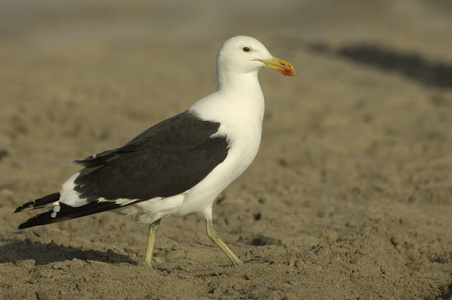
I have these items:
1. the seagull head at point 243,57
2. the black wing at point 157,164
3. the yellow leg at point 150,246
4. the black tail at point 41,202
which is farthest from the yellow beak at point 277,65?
the black tail at point 41,202

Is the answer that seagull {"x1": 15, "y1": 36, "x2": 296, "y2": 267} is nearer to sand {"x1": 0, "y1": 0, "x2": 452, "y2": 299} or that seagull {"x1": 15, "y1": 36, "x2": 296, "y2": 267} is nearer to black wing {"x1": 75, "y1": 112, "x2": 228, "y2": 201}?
black wing {"x1": 75, "y1": 112, "x2": 228, "y2": 201}

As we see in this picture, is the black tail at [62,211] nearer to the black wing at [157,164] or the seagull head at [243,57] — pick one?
the black wing at [157,164]

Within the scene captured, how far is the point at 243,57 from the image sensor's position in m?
5.98

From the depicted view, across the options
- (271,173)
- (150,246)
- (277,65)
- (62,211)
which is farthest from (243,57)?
(271,173)

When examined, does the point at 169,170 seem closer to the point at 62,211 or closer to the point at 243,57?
the point at 62,211

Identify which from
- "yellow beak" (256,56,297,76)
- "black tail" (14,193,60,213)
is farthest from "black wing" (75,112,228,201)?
"yellow beak" (256,56,297,76)

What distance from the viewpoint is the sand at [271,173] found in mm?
5070

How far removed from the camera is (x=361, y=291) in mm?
4855

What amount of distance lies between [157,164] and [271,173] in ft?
12.2

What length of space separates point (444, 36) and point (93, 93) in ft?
30.1

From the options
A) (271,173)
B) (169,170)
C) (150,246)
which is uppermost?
(169,170)

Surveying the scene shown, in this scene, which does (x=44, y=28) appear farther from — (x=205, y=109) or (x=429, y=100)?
(x=205, y=109)

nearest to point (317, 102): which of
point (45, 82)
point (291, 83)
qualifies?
point (291, 83)

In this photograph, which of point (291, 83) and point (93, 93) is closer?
point (93, 93)
